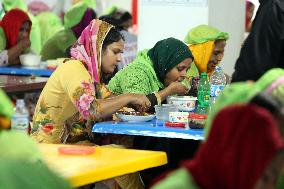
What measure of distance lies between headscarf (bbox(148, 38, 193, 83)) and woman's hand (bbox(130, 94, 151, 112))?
2.07 feet

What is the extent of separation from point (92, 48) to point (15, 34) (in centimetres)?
382

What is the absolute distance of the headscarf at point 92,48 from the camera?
4.48 m

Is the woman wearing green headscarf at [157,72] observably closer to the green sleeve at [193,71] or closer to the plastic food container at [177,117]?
the plastic food container at [177,117]

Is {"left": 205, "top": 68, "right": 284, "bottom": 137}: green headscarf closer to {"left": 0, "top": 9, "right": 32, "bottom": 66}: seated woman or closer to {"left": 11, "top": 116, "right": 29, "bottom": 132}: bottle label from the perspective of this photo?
{"left": 11, "top": 116, "right": 29, "bottom": 132}: bottle label

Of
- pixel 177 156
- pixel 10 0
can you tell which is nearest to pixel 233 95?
pixel 177 156

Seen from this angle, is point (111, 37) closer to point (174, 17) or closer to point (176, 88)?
point (176, 88)

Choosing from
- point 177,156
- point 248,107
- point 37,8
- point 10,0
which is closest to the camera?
point 248,107

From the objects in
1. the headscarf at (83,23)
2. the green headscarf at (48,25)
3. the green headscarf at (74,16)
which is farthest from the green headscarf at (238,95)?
the green headscarf at (48,25)

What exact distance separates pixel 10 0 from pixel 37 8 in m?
1.21

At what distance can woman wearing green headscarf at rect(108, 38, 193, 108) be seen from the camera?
4863mm

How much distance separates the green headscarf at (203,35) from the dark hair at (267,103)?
13.9ft

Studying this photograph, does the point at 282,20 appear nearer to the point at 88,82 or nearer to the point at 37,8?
the point at 88,82

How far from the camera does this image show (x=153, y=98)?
465cm

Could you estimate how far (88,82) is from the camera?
4246 millimetres
